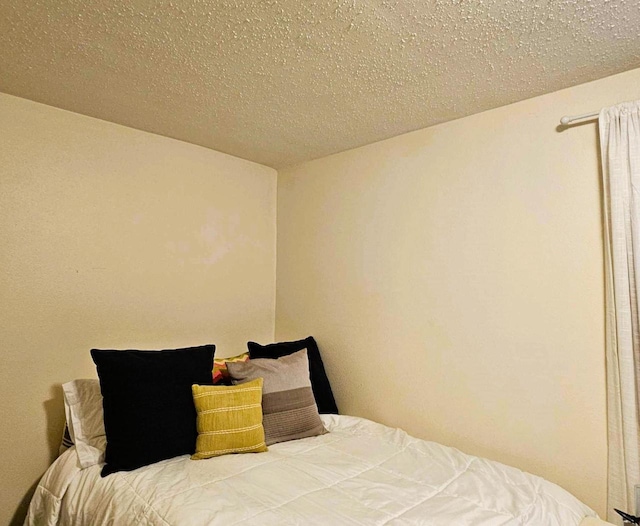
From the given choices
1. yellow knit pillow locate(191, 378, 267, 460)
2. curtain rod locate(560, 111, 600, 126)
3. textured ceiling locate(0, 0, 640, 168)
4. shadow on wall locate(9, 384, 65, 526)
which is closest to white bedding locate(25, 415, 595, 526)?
yellow knit pillow locate(191, 378, 267, 460)

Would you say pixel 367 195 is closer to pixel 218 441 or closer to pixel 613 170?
pixel 613 170

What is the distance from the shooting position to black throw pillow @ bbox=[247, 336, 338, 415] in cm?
263

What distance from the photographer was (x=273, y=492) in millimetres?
1656

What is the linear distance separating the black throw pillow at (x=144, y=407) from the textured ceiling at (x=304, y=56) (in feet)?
4.11

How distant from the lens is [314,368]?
8.87 feet

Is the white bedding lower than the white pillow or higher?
lower

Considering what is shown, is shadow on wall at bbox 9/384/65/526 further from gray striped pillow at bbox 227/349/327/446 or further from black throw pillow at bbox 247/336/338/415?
black throw pillow at bbox 247/336/338/415

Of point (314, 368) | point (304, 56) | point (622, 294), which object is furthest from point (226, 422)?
point (622, 294)

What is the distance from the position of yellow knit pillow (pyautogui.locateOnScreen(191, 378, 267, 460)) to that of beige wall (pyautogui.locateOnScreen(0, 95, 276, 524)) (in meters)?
0.70

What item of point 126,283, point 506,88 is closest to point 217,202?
point 126,283

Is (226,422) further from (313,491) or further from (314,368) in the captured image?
(314,368)

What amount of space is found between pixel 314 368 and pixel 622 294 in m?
1.67

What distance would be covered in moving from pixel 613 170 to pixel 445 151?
2.69 ft

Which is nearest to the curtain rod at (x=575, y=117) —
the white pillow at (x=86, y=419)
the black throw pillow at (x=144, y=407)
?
the black throw pillow at (x=144, y=407)
